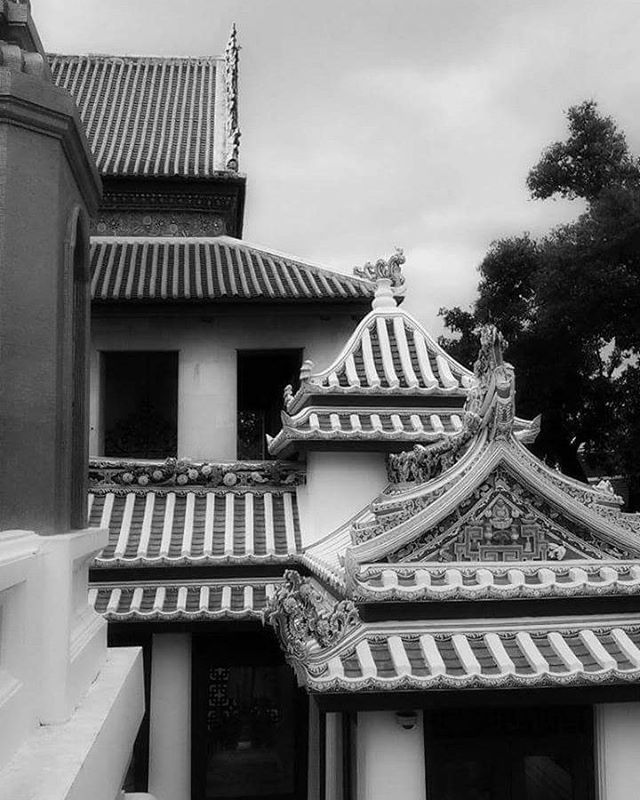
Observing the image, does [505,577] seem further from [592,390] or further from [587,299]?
[592,390]

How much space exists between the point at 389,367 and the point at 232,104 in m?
8.73

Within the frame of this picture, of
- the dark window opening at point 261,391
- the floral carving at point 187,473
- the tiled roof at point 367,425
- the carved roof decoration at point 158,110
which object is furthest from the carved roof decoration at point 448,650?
the carved roof decoration at point 158,110

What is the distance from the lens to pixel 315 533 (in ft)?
32.0

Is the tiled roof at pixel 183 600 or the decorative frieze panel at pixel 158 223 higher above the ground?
the decorative frieze panel at pixel 158 223

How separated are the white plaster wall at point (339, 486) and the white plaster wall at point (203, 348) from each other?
3.47 meters

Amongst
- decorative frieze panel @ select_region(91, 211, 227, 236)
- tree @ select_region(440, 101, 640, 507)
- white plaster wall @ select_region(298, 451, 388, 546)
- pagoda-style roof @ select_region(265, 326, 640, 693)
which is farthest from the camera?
tree @ select_region(440, 101, 640, 507)

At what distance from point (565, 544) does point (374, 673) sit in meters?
1.95

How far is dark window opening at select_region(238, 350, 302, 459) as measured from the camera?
14.9 metres

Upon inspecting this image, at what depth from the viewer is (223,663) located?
973 cm

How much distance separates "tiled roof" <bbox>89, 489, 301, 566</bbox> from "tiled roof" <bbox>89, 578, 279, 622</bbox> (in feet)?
1.02

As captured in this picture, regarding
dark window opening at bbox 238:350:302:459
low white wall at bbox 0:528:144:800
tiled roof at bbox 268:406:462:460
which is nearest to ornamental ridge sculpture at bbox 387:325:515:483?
tiled roof at bbox 268:406:462:460

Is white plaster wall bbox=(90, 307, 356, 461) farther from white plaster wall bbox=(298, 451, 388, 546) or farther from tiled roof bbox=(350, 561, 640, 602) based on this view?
tiled roof bbox=(350, 561, 640, 602)

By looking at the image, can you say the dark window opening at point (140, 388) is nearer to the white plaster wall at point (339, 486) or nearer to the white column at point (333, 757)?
the white plaster wall at point (339, 486)

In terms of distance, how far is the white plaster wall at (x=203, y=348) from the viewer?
1318 cm
